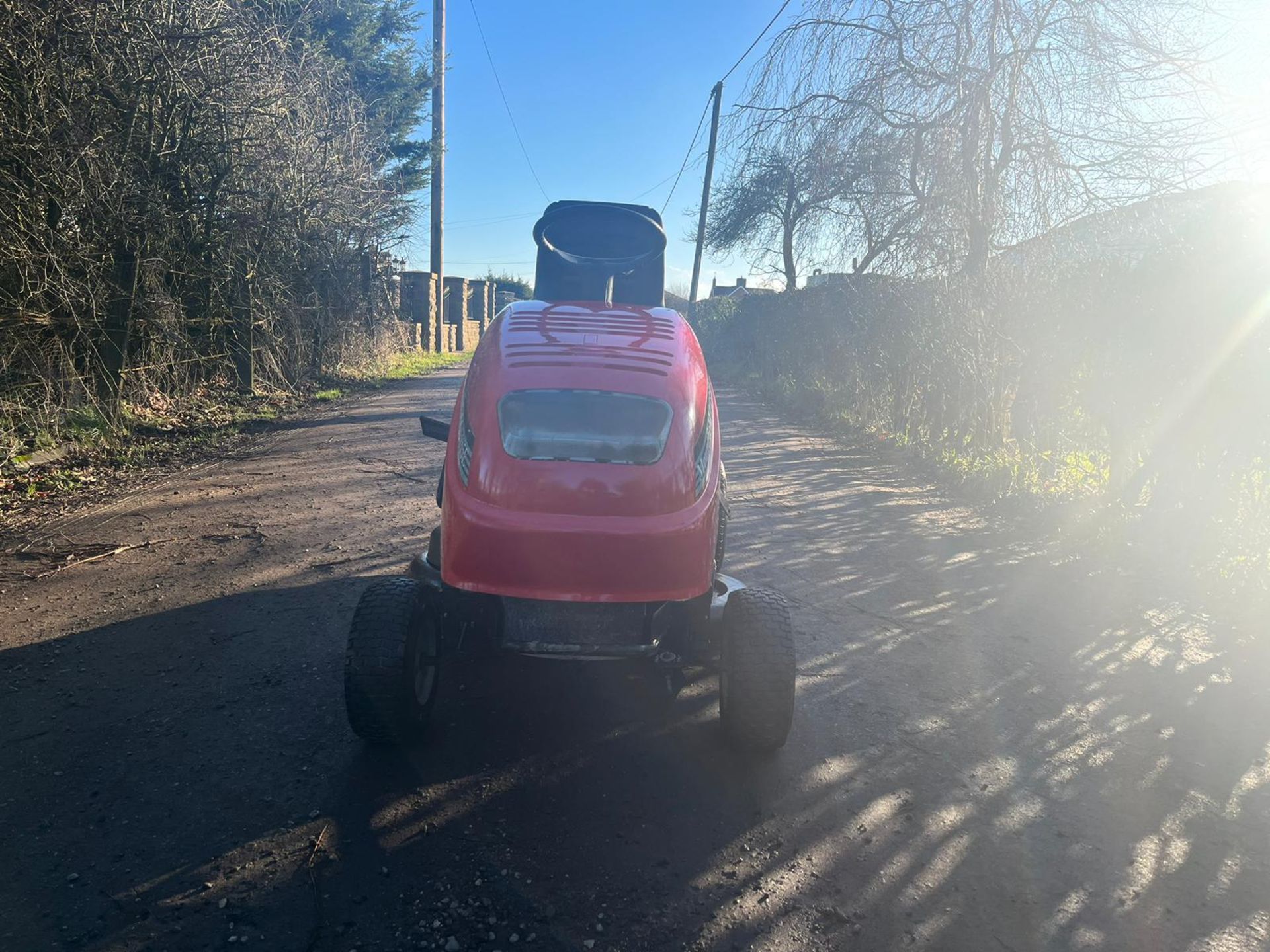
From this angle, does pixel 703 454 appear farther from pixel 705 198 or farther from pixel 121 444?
pixel 705 198

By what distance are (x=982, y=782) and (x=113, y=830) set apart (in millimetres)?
3018

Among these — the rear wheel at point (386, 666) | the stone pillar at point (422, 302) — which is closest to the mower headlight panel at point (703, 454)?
the rear wheel at point (386, 666)

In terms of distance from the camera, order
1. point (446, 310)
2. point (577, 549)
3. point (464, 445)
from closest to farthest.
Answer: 1. point (577, 549)
2. point (464, 445)
3. point (446, 310)

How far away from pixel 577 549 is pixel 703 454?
674 millimetres

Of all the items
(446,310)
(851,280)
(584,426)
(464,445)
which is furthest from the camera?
(446,310)

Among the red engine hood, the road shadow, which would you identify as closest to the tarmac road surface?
the road shadow

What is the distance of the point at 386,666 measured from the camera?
289cm

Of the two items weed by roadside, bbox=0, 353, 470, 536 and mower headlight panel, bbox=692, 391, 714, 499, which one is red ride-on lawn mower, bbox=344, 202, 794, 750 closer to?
mower headlight panel, bbox=692, 391, 714, 499

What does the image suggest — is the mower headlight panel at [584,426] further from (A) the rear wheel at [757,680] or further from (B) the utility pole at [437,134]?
(B) the utility pole at [437,134]

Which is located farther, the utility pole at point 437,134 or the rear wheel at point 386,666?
the utility pole at point 437,134

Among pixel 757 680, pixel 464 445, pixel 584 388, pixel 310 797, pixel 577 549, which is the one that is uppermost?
pixel 584 388

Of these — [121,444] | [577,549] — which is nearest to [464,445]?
[577,549]

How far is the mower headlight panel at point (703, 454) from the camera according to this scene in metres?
3.11

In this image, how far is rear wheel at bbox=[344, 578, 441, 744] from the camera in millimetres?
2887
